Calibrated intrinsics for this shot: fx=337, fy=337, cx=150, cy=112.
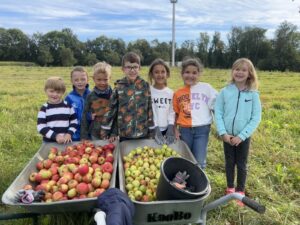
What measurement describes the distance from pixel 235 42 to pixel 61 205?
74774 mm

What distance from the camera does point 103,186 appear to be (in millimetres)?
3096

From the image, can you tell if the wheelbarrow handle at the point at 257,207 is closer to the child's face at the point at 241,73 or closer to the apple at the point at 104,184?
the apple at the point at 104,184

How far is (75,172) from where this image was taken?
329 cm

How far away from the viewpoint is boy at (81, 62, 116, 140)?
4.44m

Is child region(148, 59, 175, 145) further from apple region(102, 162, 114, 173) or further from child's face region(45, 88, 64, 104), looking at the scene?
child's face region(45, 88, 64, 104)

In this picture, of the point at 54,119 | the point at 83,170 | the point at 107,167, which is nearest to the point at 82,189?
the point at 83,170

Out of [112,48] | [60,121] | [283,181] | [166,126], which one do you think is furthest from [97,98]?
[112,48]

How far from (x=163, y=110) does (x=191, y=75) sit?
59 cm

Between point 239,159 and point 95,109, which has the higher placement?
point 95,109

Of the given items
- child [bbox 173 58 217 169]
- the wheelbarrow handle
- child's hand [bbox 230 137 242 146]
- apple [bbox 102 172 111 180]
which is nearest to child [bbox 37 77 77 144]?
apple [bbox 102 172 111 180]

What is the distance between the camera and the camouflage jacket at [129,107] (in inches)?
164

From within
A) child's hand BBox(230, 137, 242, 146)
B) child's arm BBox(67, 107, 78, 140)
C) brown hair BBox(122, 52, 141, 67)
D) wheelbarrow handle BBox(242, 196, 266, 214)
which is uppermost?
brown hair BBox(122, 52, 141, 67)

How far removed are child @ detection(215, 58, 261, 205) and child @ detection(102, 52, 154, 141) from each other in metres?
0.92

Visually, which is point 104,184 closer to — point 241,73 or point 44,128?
point 44,128
